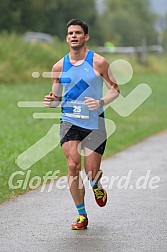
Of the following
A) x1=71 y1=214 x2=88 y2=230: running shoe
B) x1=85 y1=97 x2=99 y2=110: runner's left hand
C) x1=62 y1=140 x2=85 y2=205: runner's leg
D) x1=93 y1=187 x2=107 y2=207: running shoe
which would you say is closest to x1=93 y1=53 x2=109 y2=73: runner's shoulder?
x1=85 y1=97 x2=99 y2=110: runner's left hand

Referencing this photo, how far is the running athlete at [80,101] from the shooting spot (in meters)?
8.29

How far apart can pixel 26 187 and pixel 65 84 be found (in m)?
3.12

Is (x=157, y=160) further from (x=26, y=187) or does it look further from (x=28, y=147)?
(x=26, y=187)

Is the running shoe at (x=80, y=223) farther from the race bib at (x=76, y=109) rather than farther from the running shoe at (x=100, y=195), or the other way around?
the race bib at (x=76, y=109)

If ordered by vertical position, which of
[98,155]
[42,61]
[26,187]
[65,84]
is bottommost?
[42,61]

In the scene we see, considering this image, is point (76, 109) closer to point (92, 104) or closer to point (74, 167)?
point (92, 104)

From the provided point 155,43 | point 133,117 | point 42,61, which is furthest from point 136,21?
point 133,117

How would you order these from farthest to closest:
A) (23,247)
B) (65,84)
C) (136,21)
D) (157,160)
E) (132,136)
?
(136,21) < (132,136) < (157,160) < (65,84) < (23,247)

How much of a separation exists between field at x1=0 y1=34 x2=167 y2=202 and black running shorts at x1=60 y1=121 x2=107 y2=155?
2065 mm

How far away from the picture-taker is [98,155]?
8.56m

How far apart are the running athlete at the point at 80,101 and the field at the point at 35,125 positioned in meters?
2.03

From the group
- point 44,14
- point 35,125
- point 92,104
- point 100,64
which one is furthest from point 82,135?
point 44,14

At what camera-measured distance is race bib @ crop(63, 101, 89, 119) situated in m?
8.31

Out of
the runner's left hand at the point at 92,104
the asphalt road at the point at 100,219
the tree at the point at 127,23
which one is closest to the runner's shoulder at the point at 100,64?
the runner's left hand at the point at 92,104
